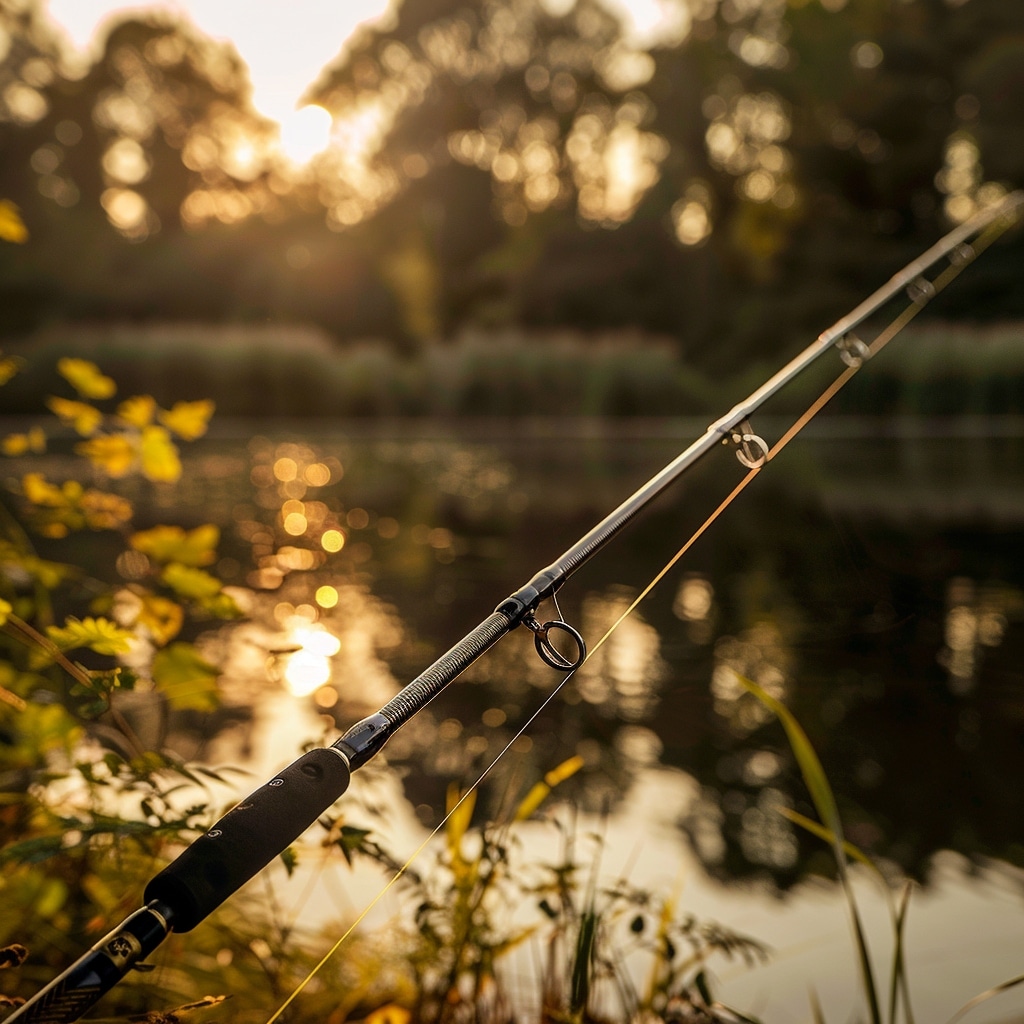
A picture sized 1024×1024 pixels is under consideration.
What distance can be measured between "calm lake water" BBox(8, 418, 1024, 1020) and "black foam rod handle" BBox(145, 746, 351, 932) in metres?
0.44

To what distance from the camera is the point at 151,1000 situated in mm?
1735

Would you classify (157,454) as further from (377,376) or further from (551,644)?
(377,376)

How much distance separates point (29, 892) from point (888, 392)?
11.8 meters

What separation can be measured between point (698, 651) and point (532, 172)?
32.2 metres

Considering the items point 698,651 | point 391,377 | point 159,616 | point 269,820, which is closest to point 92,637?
point 269,820

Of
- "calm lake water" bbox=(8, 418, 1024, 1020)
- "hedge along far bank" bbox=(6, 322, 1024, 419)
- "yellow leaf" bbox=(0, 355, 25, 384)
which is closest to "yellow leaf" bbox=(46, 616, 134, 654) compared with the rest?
"calm lake water" bbox=(8, 418, 1024, 1020)

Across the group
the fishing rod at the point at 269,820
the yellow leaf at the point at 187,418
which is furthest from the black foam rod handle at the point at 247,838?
the yellow leaf at the point at 187,418

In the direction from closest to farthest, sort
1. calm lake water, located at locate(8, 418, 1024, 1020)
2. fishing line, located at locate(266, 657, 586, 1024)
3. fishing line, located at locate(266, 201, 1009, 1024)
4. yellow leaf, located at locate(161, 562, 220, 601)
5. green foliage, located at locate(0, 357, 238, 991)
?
fishing line, located at locate(266, 657, 586, 1024) → fishing line, located at locate(266, 201, 1009, 1024) → green foliage, located at locate(0, 357, 238, 991) → yellow leaf, located at locate(161, 562, 220, 601) → calm lake water, located at locate(8, 418, 1024, 1020)

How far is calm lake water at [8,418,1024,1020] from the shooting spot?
2.64 meters

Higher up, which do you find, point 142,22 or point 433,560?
point 142,22

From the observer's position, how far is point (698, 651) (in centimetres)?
404

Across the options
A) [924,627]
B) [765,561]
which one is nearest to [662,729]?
[924,627]

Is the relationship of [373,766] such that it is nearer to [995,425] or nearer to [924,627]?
[924,627]

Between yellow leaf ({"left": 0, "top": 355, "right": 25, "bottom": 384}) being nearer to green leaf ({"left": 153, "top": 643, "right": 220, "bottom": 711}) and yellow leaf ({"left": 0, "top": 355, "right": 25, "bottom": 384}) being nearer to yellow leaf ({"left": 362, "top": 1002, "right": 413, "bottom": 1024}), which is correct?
green leaf ({"left": 153, "top": 643, "right": 220, "bottom": 711})
